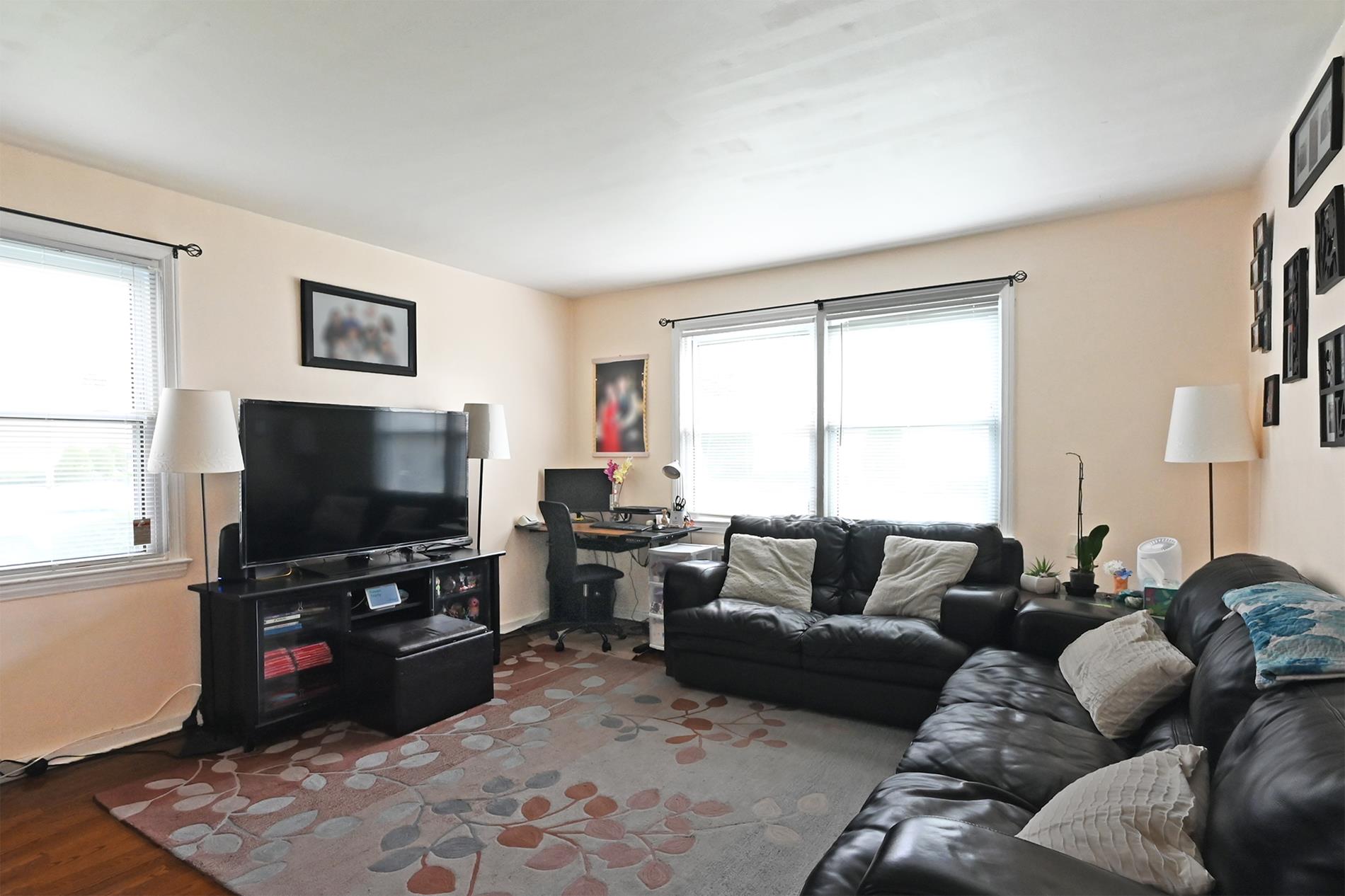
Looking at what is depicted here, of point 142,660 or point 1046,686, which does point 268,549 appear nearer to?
point 142,660

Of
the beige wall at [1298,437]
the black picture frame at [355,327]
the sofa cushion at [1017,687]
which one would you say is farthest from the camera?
the black picture frame at [355,327]

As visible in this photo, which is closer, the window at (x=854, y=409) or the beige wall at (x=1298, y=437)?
the beige wall at (x=1298, y=437)

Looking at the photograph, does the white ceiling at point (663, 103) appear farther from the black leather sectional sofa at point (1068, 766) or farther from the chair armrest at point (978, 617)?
the chair armrest at point (978, 617)

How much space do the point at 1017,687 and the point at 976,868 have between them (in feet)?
5.41

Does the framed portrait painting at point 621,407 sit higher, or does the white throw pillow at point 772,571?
the framed portrait painting at point 621,407

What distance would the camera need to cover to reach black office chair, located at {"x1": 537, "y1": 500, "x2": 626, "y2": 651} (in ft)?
15.4

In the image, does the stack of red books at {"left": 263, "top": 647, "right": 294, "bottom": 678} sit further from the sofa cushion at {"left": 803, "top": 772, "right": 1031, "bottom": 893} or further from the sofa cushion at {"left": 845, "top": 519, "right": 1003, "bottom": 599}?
the sofa cushion at {"left": 845, "top": 519, "right": 1003, "bottom": 599}

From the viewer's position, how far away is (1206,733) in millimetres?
1659

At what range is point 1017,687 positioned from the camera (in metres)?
2.51

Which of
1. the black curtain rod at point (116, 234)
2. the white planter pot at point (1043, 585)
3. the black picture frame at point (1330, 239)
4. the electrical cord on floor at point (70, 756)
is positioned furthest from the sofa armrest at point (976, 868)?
the black curtain rod at point (116, 234)

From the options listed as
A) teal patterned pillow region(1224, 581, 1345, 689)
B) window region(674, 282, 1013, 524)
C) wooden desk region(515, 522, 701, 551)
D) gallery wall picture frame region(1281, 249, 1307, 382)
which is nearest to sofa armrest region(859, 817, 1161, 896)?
teal patterned pillow region(1224, 581, 1345, 689)

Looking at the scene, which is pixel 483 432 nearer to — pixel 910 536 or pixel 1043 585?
pixel 910 536

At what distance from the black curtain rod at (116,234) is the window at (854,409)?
10.3ft

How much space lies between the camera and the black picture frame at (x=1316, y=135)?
2.06 metres
